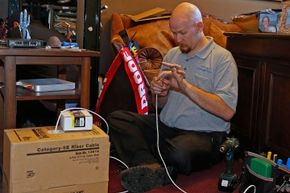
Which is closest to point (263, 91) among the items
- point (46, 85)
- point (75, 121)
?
point (75, 121)

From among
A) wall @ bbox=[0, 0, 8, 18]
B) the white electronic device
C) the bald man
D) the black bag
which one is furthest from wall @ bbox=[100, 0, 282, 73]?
the black bag

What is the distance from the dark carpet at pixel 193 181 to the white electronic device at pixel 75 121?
1.30ft

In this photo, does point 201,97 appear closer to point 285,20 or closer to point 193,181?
point 193,181

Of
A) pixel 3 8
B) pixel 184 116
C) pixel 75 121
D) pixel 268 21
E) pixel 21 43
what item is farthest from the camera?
pixel 3 8

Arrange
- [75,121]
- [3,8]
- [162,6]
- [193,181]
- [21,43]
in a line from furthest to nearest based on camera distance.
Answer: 1. [162,6]
2. [3,8]
3. [193,181]
4. [21,43]
5. [75,121]

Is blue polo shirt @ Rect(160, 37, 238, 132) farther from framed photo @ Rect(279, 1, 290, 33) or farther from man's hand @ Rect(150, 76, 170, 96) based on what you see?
framed photo @ Rect(279, 1, 290, 33)

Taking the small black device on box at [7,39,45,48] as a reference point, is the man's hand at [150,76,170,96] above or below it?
below

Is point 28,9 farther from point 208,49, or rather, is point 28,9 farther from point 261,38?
point 261,38

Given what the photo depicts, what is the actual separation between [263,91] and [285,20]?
0.45 m

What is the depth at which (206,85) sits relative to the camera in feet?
7.08

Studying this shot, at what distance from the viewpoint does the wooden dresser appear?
6.78 feet

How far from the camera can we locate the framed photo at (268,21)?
7.94ft

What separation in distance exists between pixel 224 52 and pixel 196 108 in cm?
36

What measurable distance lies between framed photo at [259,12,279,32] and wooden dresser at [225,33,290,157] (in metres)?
0.13
